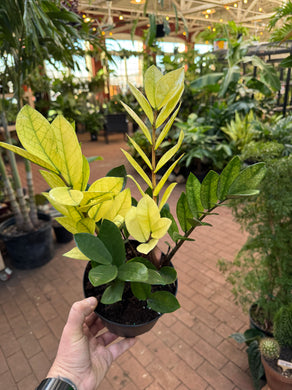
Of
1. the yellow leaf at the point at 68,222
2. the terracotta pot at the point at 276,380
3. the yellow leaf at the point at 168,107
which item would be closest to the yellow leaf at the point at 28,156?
the yellow leaf at the point at 68,222

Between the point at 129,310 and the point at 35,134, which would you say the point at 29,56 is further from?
the point at 129,310

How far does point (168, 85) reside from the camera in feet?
1.55

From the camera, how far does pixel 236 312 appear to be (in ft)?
6.72

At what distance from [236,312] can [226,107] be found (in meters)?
3.44

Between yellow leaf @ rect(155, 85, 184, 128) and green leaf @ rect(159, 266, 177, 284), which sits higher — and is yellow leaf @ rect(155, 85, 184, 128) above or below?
above

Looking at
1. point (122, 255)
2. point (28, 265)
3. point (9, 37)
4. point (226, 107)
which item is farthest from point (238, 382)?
point (226, 107)

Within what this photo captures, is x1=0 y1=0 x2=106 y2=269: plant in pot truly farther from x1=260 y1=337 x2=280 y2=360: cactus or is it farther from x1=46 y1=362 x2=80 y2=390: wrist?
x1=260 y1=337 x2=280 y2=360: cactus

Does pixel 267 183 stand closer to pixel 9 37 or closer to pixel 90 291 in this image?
pixel 90 291

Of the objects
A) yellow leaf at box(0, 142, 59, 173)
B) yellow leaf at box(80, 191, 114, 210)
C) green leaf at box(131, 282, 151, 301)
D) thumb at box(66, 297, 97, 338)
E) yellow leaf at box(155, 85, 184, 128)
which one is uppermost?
yellow leaf at box(155, 85, 184, 128)

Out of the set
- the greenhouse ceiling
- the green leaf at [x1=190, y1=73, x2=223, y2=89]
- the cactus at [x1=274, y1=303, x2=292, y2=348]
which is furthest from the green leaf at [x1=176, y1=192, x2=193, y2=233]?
the green leaf at [x1=190, y1=73, x2=223, y2=89]

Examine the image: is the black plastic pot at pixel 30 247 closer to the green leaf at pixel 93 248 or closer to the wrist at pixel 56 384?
the wrist at pixel 56 384

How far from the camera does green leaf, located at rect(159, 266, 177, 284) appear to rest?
571 mm

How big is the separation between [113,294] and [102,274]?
2.5 inches

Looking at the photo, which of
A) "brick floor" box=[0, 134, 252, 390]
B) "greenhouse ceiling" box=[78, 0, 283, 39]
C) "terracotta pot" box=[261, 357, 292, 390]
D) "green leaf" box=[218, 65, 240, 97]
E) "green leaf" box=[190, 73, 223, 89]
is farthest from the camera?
"green leaf" box=[190, 73, 223, 89]
